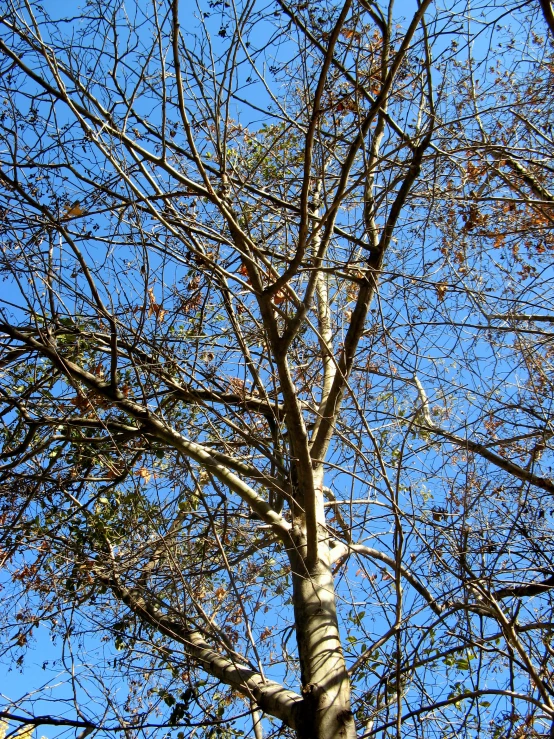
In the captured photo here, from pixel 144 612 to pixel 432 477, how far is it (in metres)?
2.05

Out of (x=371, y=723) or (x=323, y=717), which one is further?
(x=371, y=723)

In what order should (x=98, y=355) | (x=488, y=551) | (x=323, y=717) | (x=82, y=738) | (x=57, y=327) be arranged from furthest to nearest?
(x=98, y=355) → (x=57, y=327) → (x=82, y=738) → (x=488, y=551) → (x=323, y=717)

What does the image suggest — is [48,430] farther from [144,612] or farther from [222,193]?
[222,193]

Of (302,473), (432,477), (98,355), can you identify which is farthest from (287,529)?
(98,355)

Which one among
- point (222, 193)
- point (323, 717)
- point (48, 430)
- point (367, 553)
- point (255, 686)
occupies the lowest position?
point (323, 717)

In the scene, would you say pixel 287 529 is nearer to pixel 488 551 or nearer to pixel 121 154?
pixel 488 551

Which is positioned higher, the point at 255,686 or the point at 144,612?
the point at 144,612

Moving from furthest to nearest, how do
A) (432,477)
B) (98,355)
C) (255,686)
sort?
(98,355), (432,477), (255,686)

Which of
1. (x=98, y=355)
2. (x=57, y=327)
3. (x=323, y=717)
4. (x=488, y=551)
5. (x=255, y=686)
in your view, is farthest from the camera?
(x=98, y=355)

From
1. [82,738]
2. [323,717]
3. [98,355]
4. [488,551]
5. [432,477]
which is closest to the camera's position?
[323,717]

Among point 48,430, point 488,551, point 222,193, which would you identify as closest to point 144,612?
point 48,430

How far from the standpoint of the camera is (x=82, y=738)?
352cm

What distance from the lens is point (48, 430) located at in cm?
431

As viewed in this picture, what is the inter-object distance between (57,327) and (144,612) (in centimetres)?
189
